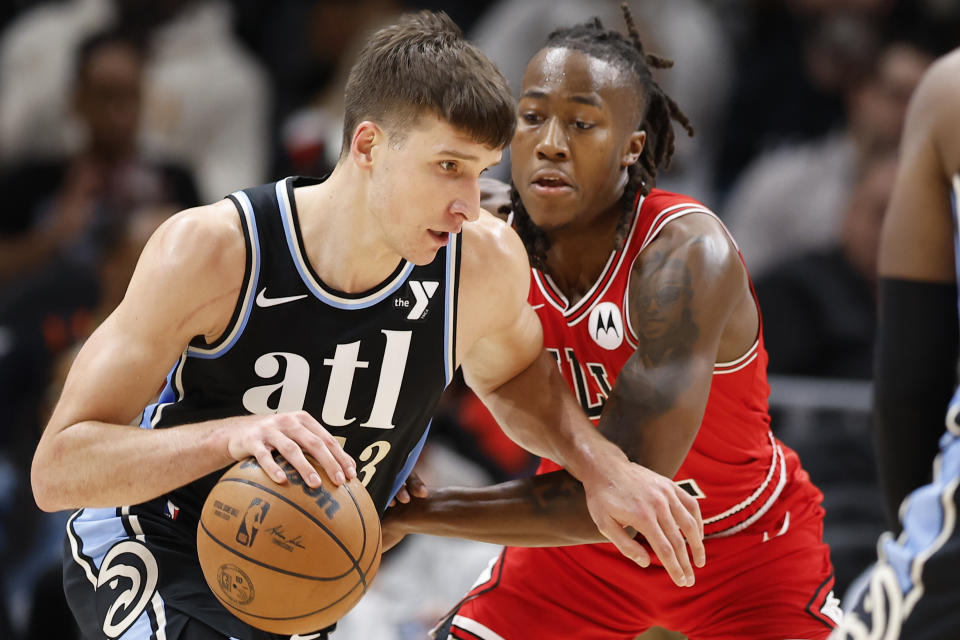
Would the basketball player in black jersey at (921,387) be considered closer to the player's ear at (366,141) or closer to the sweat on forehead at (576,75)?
the sweat on forehead at (576,75)

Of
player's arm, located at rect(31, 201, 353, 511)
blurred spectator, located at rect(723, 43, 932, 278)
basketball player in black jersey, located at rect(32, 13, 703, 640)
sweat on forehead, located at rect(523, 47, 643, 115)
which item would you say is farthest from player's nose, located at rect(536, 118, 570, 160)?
blurred spectator, located at rect(723, 43, 932, 278)

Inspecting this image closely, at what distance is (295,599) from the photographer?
10.4 feet

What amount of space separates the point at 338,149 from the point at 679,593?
4791mm

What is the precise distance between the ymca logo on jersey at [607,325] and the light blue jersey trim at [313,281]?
0.66m

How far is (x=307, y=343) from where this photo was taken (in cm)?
357

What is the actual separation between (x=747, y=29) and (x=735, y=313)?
6200 millimetres

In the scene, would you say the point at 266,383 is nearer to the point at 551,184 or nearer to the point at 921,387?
the point at 551,184

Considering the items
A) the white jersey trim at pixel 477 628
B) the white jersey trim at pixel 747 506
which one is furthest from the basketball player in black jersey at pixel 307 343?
the white jersey trim at pixel 477 628

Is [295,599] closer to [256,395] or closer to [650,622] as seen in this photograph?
[256,395]

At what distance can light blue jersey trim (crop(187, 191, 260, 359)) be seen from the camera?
3.48 m

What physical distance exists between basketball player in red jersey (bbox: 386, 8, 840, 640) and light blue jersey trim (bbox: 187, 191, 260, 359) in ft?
2.74

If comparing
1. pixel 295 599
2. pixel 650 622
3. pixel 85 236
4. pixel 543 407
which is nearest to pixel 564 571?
pixel 650 622

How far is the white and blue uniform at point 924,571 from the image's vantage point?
2.66 metres

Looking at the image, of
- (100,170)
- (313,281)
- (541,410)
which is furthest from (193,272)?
(100,170)
